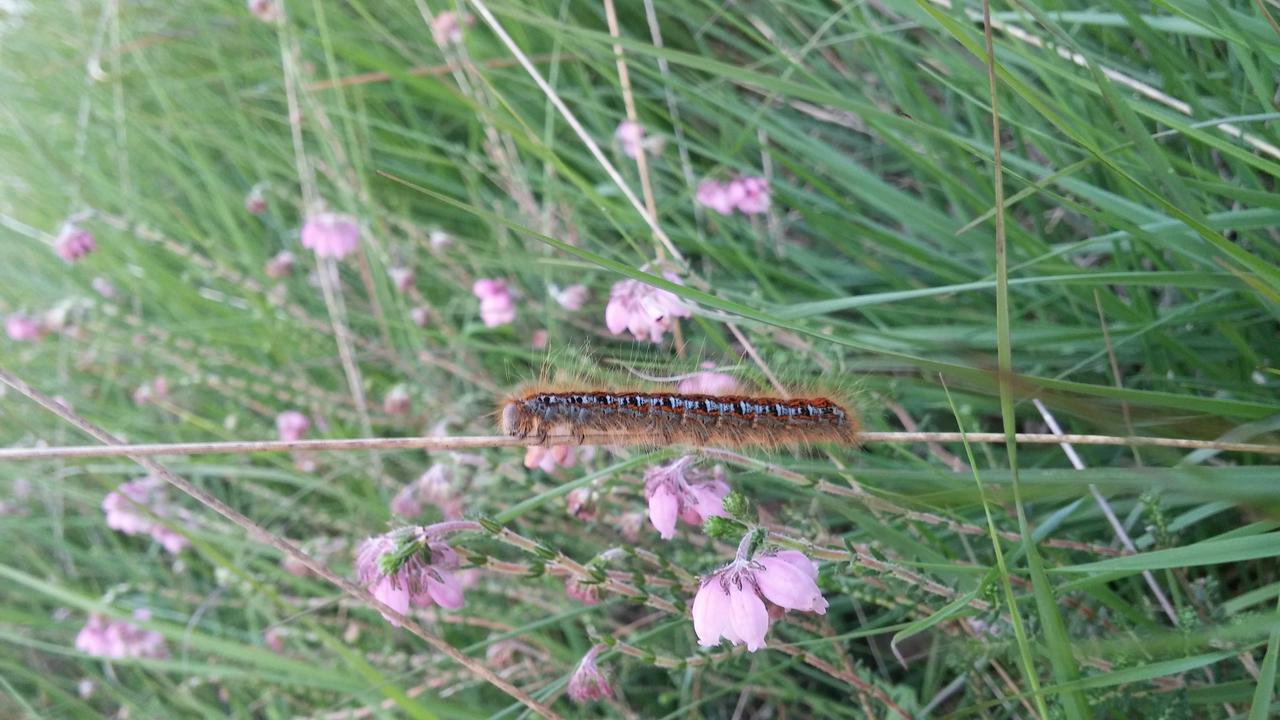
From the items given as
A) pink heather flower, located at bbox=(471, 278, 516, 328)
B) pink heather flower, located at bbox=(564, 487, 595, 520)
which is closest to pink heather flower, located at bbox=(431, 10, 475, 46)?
pink heather flower, located at bbox=(471, 278, 516, 328)

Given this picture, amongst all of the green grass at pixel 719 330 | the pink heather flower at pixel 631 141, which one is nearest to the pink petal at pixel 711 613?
the green grass at pixel 719 330

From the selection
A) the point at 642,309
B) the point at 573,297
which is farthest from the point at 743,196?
the point at 642,309

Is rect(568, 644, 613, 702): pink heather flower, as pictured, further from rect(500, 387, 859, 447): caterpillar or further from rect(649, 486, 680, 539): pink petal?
rect(500, 387, 859, 447): caterpillar

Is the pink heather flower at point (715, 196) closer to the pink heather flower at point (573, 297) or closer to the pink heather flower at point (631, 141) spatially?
the pink heather flower at point (631, 141)

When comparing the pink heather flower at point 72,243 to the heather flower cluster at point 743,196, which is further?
the pink heather flower at point 72,243

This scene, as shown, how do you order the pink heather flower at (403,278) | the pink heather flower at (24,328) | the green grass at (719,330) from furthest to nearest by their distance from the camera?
the pink heather flower at (24,328) → the pink heather flower at (403,278) → the green grass at (719,330)

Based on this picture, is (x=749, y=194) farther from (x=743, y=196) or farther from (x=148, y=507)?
(x=148, y=507)

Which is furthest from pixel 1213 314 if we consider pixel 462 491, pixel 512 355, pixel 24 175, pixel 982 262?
pixel 24 175
